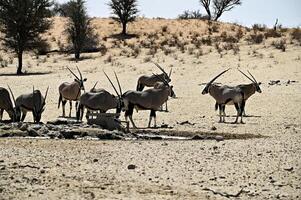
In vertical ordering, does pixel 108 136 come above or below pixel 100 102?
below

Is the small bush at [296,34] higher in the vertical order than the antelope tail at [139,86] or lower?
higher

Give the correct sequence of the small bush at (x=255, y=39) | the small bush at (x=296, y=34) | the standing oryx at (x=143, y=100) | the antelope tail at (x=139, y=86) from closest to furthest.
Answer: the standing oryx at (x=143, y=100) → the antelope tail at (x=139, y=86) → the small bush at (x=296, y=34) → the small bush at (x=255, y=39)

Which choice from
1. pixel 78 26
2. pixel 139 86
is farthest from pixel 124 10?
pixel 139 86

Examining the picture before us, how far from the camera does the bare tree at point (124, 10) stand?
4797cm

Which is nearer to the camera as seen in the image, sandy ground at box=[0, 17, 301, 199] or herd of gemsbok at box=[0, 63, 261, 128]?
sandy ground at box=[0, 17, 301, 199]

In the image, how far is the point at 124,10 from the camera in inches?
1901

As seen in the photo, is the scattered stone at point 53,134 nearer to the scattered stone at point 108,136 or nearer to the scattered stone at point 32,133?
the scattered stone at point 32,133

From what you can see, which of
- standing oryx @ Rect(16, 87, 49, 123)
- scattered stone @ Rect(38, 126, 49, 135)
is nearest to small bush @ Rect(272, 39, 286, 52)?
standing oryx @ Rect(16, 87, 49, 123)

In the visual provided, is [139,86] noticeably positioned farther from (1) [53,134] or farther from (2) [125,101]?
(1) [53,134]

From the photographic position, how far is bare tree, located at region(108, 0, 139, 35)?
48.0m

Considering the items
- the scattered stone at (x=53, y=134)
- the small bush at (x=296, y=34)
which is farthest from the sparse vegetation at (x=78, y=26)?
the scattered stone at (x=53, y=134)

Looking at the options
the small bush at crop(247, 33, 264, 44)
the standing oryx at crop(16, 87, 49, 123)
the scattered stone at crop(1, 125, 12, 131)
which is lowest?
the scattered stone at crop(1, 125, 12, 131)

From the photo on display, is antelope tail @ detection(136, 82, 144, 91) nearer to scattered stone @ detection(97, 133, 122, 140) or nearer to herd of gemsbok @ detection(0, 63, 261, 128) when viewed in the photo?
herd of gemsbok @ detection(0, 63, 261, 128)

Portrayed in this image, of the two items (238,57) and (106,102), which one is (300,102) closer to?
(106,102)
